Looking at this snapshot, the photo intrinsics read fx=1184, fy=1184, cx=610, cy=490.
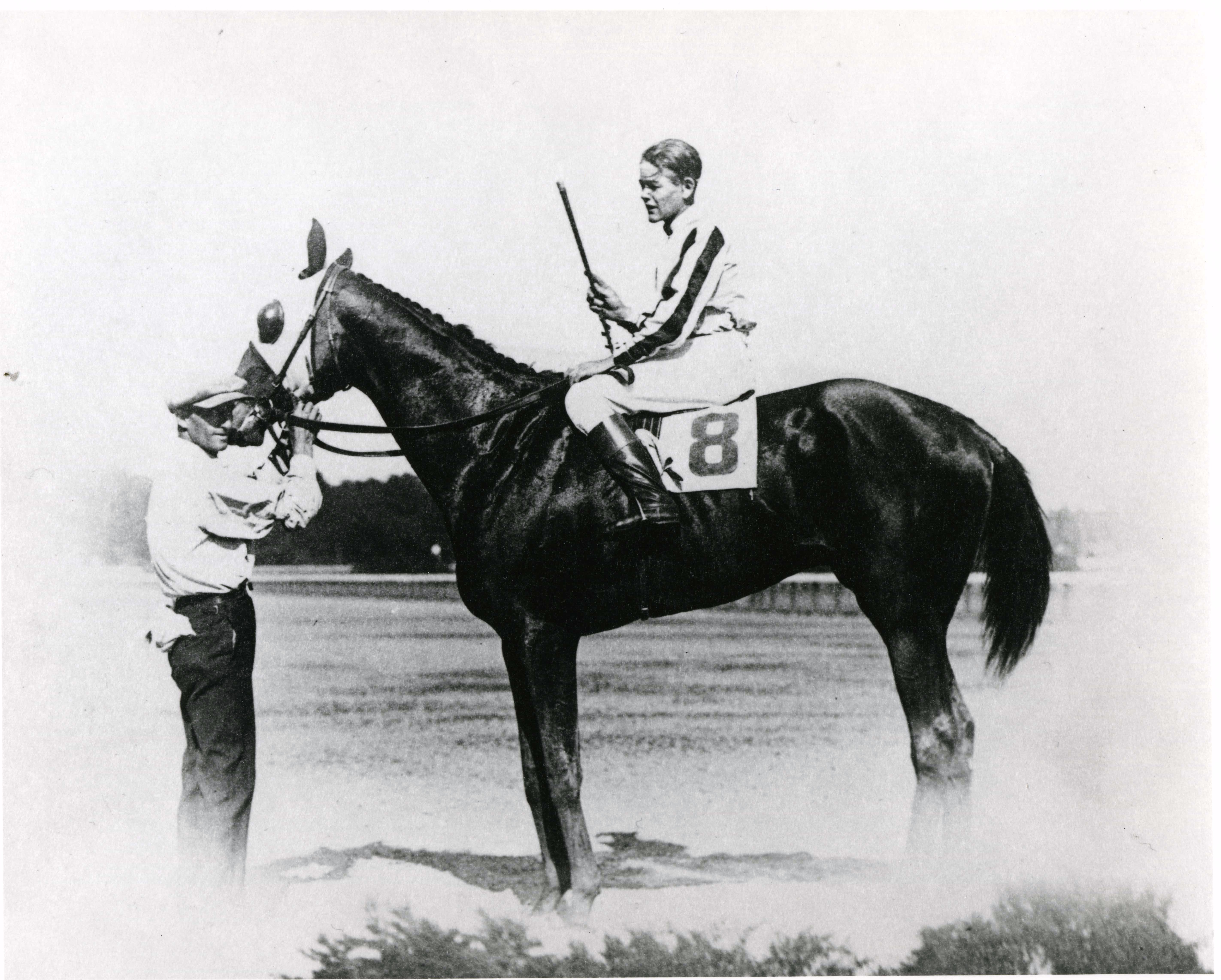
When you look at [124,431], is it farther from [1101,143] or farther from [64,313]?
[1101,143]

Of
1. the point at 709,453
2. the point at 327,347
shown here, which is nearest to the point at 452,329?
the point at 327,347

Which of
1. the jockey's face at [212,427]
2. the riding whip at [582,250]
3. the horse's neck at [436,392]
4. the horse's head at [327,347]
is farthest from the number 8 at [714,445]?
the jockey's face at [212,427]

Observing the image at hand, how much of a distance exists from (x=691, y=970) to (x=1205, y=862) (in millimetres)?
2370

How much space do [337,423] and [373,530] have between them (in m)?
0.56

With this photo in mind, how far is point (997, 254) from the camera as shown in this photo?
5523 mm

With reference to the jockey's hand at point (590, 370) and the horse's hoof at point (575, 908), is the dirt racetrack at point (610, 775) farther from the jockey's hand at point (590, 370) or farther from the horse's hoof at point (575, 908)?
the jockey's hand at point (590, 370)

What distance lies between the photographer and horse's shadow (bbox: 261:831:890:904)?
5.07m

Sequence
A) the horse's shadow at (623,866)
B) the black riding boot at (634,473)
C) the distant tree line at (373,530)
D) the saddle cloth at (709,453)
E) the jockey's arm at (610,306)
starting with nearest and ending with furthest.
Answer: the black riding boot at (634,473) → the saddle cloth at (709,453) → the horse's shadow at (623,866) → the jockey's arm at (610,306) → the distant tree line at (373,530)

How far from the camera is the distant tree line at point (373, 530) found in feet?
17.7

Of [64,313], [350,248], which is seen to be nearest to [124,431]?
[64,313]

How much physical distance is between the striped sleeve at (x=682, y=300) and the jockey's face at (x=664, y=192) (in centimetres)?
26

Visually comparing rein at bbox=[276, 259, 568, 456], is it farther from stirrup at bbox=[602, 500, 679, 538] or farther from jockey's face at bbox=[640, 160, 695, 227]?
jockey's face at bbox=[640, 160, 695, 227]

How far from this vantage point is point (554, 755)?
478 centimetres

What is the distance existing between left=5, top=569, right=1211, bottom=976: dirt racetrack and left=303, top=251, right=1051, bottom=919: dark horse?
1.30 feet
